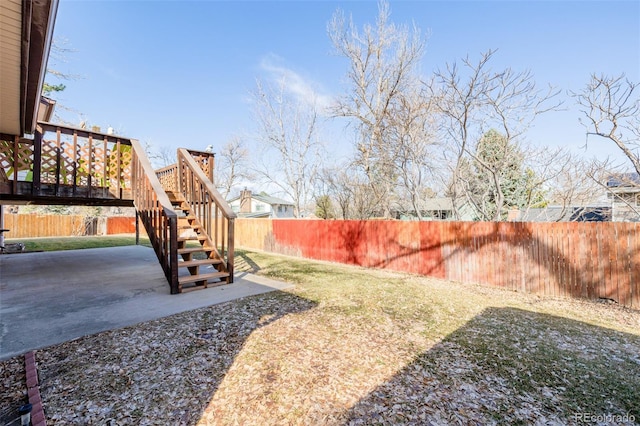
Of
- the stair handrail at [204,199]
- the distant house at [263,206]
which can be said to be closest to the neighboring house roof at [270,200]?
the distant house at [263,206]

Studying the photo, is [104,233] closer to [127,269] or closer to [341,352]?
[127,269]

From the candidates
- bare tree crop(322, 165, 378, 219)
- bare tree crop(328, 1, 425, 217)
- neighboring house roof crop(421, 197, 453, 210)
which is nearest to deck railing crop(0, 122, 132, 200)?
bare tree crop(328, 1, 425, 217)

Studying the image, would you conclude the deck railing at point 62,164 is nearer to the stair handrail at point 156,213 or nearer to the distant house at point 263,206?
the stair handrail at point 156,213

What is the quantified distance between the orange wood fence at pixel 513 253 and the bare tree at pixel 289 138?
7.36 metres

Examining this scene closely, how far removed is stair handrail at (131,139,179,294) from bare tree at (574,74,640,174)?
8.04 m

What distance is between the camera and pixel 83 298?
14.1 feet

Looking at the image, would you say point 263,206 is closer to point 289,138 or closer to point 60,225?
point 60,225

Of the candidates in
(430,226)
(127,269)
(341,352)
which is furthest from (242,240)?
(341,352)

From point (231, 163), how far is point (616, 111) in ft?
79.5

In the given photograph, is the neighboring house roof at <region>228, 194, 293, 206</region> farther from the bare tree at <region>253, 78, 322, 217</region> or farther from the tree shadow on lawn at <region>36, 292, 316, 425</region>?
the tree shadow on lawn at <region>36, 292, 316, 425</region>

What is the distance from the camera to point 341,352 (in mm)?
2750

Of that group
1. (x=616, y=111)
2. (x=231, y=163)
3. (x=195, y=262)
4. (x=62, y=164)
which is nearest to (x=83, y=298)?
(x=195, y=262)

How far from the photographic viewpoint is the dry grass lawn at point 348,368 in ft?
6.21

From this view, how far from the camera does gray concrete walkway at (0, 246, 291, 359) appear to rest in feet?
10.1
